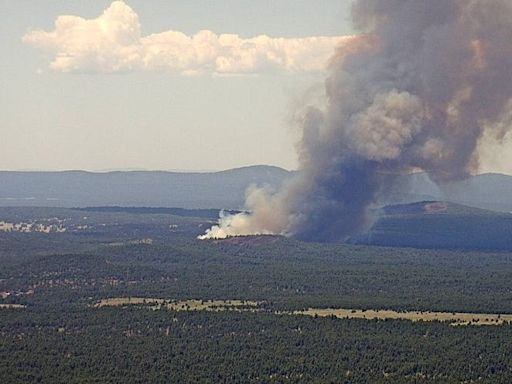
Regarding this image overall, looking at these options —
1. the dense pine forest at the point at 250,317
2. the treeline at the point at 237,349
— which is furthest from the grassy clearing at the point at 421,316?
the treeline at the point at 237,349

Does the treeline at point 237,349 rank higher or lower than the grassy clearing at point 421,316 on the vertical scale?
lower

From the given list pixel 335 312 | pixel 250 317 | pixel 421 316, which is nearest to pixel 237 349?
pixel 250 317

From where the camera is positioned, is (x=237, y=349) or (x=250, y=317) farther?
(x=250, y=317)

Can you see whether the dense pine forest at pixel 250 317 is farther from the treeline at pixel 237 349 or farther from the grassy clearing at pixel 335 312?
the grassy clearing at pixel 335 312

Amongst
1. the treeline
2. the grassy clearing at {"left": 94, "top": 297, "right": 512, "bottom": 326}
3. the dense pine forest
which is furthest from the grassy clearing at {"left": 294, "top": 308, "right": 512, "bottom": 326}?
the treeline

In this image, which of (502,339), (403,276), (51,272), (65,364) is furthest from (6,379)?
(403,276)

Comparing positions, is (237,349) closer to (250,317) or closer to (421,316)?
(250,317)

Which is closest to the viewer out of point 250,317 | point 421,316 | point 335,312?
point 250,317

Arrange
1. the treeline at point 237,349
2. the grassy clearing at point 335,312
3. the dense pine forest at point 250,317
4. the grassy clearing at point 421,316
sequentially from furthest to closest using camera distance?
the grassy clearing at point 335,312 → the grassy clearing at point 421,316 → the dense pine forest at point 250,317 → the treeline at point 237,349

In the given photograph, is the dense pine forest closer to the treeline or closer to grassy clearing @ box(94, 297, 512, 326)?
the treeline
